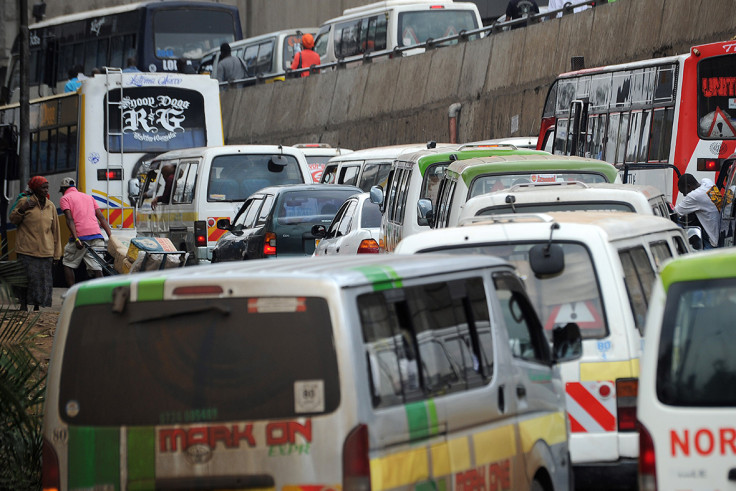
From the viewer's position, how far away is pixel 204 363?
5.57 meters

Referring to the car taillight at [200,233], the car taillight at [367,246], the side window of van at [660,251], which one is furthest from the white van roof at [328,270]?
the car taillight at [200,233]

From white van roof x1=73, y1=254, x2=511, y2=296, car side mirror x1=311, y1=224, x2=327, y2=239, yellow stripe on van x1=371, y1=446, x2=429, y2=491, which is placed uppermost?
white van roof x1=73, y1=254, x2=511, y2=296

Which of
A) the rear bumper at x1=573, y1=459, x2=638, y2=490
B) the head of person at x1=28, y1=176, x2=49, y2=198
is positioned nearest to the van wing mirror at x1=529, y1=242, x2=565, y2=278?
the rear bumper at x1=573, y1=459, x2=638, y2=490

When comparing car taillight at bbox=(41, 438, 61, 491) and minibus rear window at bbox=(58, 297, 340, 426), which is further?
car taillight at bbox=(41, 438, 61, 491)

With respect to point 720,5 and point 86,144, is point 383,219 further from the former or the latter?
point 86,144

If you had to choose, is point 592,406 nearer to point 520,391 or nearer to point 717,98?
point 520,391

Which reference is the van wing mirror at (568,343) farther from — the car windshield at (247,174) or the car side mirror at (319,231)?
the car windshield at (247,174)

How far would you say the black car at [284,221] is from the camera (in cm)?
1884

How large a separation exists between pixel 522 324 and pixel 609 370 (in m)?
0.91

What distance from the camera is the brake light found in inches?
1038

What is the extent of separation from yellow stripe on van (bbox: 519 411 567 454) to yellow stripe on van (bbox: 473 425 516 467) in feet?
0.44

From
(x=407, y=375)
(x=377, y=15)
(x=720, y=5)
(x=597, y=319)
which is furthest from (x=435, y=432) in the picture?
(x=377, y=15)

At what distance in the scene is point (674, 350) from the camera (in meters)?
5.38

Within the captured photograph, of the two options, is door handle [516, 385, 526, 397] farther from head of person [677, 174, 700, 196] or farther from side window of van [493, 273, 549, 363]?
head of person [677, 174, 700, 196]
